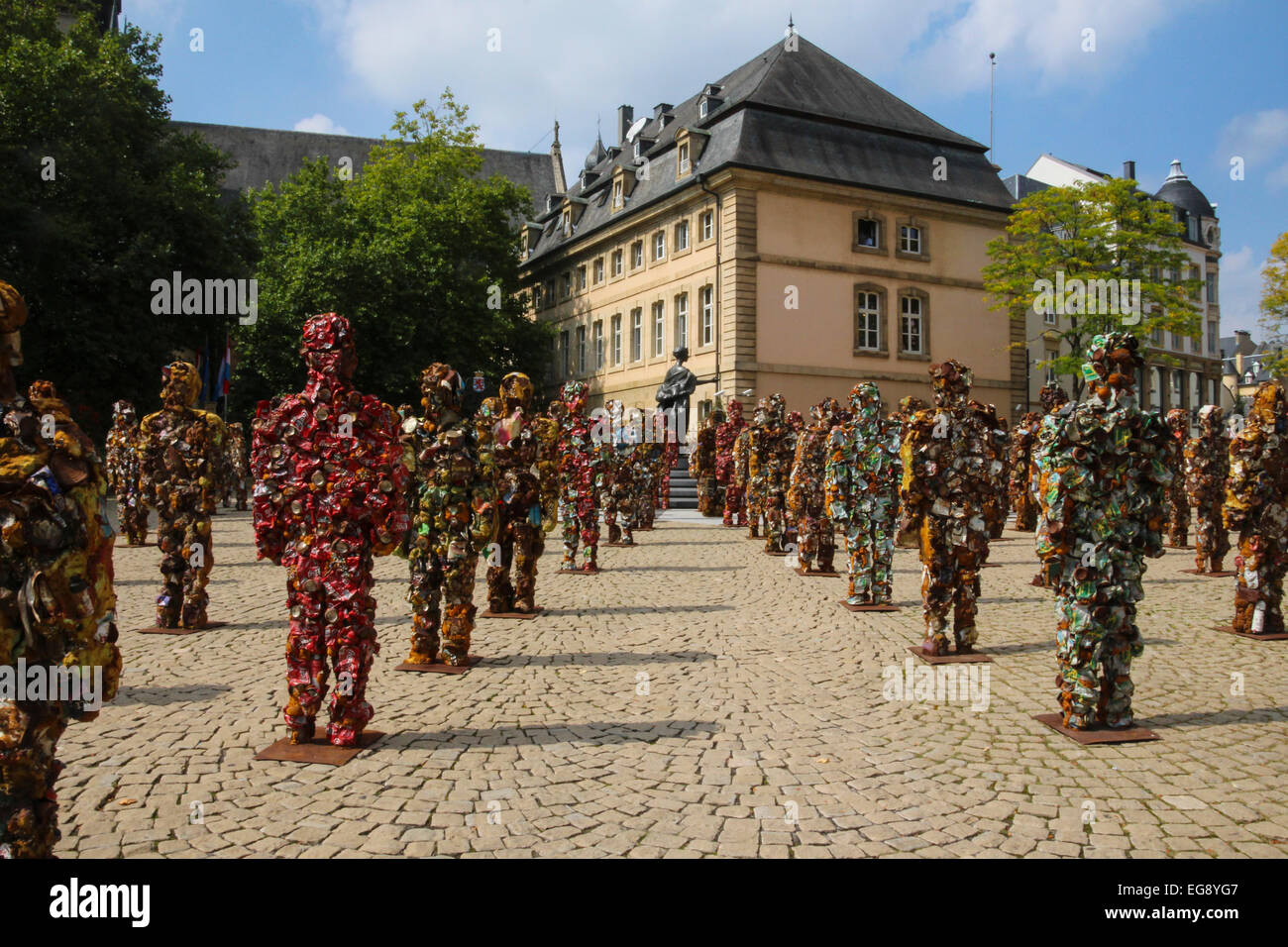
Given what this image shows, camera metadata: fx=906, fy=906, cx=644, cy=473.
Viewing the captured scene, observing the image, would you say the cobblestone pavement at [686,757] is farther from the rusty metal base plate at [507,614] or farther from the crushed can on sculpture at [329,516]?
the rusty metal base plate at [507,614]

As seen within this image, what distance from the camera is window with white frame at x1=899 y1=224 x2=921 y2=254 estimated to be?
36781 mm

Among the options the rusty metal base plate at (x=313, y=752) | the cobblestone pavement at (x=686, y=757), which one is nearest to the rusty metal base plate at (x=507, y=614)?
the cobblestone pavement at (x=686, y=757)

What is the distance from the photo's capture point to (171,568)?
8570mm

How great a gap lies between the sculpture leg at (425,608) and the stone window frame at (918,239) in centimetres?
3324

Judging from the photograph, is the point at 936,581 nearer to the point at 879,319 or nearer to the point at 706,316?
the point at 706,316

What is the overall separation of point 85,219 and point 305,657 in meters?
24.5

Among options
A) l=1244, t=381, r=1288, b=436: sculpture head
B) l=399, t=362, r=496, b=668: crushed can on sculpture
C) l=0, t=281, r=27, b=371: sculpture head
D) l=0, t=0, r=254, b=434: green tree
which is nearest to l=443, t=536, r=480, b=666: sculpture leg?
l=399, t=362, r=496, b=668: crushed can on sculpture

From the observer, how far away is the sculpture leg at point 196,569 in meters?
8.52

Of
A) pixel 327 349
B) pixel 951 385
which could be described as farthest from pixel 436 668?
pixel 951 385

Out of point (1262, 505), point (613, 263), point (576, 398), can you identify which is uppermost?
point (613, 263)

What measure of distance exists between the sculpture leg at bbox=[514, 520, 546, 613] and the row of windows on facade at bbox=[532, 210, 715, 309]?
27.9m

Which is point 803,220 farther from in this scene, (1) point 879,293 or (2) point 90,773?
(2) point 90,773

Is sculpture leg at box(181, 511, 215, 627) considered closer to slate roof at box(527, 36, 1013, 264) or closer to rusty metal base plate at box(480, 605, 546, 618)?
rusty metal base plate at box(480, 605, 546, 618)
